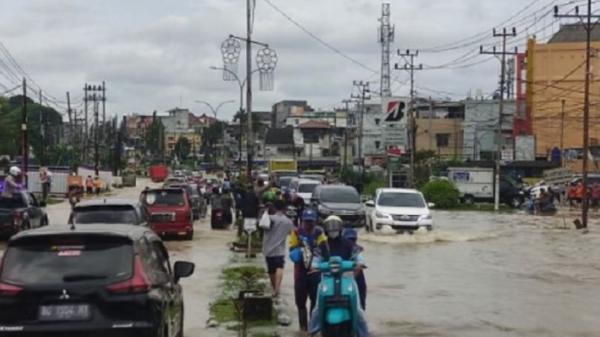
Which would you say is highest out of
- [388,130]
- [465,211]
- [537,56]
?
[537,56]

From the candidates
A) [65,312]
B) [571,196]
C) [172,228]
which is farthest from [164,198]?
[571,196]

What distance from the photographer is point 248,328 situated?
1469 cm

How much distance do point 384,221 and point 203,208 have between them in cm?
1848

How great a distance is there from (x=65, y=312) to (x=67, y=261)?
48 centimetres

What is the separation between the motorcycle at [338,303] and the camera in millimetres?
10938

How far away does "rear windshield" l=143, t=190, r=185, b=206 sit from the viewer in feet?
110

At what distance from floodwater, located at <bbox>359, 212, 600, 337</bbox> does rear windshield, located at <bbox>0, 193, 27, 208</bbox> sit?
384 inches

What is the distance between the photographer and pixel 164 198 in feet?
111

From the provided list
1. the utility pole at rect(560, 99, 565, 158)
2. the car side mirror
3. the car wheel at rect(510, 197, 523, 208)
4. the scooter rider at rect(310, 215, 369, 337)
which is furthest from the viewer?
the utility pole at rect(560, 99, 565, 158)

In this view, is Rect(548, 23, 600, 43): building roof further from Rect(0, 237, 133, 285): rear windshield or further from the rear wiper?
the rear wiper

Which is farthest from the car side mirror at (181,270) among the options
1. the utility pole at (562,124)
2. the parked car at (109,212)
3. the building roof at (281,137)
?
the building roof at (281,137)

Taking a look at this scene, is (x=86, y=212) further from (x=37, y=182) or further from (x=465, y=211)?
(x=37, y=182)

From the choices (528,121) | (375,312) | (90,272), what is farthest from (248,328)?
(528,121)

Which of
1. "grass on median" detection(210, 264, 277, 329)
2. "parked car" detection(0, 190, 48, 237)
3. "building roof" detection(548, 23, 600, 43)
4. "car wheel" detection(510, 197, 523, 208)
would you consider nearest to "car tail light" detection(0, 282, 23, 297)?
"grass on median" detection(210, 264, 277, 329)
